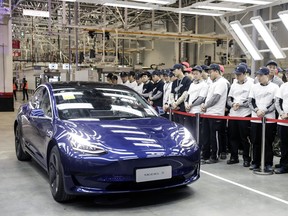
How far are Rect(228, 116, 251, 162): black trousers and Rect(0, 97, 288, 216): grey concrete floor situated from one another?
615 millimetres

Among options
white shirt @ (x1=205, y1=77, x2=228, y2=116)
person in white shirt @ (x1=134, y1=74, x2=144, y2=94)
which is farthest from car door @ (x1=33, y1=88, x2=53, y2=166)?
person in white shirt @ (x1=134, y1=74, x2=144, y2=94)

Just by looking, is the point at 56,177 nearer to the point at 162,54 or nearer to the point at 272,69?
the point at 272,69

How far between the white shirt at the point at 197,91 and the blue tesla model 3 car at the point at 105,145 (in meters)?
1.51

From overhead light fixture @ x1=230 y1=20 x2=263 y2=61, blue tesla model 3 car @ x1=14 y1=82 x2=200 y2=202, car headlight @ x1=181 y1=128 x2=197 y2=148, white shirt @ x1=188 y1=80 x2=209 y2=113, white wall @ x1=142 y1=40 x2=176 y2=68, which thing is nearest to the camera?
blue tesla model 3 car @ x1=14 y1=82 x2=200 y2=202

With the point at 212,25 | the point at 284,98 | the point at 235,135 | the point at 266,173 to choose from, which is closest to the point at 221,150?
the point at 235,135

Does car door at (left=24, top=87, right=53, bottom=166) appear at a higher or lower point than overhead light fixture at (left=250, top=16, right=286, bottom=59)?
lower

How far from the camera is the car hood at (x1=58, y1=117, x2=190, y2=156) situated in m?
3.80

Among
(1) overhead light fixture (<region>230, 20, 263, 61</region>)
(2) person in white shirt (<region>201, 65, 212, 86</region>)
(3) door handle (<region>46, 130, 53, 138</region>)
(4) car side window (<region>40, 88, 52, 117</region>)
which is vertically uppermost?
(1) overhead light fixture (<region>230, 20, 263, 61</region>)

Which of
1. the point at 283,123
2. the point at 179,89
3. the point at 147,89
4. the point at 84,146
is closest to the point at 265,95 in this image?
the point at 283,123

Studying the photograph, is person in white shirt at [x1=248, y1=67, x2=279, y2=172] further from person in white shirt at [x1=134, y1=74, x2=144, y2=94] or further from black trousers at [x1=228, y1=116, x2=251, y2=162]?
person in white shirt at [x1=134, y1=74, x2=144, y2=94]

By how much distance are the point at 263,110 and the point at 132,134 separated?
7.76 feet

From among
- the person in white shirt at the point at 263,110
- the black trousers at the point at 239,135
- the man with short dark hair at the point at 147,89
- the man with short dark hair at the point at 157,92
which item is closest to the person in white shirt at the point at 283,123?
the person in white shirt at the point at 263,110

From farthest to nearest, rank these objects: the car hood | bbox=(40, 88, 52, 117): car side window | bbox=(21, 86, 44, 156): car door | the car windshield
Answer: bbox=(21, 86, 44, 156): car door
bbox=(40, 88, 52, 117): car side window
the car windshield
the car hood

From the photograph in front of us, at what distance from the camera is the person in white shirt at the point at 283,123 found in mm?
5230
